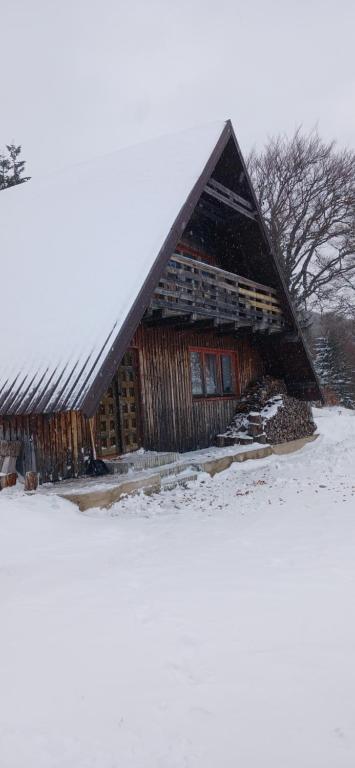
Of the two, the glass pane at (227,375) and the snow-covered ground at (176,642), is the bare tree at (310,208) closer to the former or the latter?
the glass pane at (227,375)

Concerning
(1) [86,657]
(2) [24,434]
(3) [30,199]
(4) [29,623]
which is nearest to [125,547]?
(4) [29,623]

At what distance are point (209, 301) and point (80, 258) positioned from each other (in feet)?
10.0

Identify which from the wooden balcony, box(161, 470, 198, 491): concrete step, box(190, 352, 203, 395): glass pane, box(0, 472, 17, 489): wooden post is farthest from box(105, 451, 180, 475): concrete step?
box(190, 352, 203, 395): glass pane

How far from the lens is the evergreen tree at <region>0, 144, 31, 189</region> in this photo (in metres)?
28.8

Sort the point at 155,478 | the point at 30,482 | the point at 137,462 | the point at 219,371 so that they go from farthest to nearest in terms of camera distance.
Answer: the point at 219,371 → the point at 137,462 → the point at 155,478 → the point at 30,482

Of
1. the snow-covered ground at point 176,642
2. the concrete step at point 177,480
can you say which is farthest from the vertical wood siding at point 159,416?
the snow-covered ground at point 176,642

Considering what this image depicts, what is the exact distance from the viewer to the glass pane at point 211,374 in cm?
1520

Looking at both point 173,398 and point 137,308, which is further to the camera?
point 173,398

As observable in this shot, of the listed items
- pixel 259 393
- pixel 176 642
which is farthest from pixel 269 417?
pixel 176 642

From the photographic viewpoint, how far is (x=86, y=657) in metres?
3.71

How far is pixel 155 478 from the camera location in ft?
31.6

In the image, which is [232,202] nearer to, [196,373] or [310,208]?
[196,373]

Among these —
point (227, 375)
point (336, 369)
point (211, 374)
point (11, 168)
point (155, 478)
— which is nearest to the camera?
point (155, 478)

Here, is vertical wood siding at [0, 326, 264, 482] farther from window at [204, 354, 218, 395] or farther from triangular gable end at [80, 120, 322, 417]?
triangular gable end at [80, 120, 322, 417]
